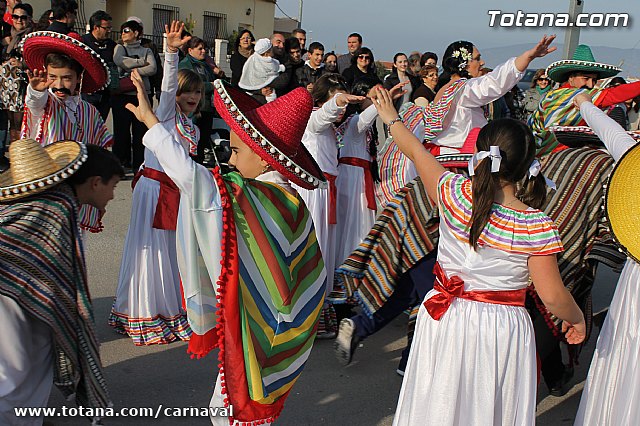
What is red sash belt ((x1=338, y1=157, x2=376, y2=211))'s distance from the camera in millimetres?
5645

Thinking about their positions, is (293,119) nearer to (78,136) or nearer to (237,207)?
(237,207)

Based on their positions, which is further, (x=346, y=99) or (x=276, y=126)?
(x=346, y=99)

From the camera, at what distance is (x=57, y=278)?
3145mm

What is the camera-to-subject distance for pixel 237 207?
274 centimetres

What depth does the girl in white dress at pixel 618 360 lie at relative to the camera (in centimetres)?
336

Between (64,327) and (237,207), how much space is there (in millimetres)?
1105

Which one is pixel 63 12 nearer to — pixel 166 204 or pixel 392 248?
pixel 166 204

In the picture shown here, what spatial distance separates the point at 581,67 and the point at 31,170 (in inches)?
142

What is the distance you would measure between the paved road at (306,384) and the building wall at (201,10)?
22.6m

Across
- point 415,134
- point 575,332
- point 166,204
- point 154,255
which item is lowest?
point 154,255

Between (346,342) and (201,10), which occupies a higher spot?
(201,10)

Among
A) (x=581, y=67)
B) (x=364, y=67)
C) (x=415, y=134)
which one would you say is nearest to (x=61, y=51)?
(x=415, y=134)

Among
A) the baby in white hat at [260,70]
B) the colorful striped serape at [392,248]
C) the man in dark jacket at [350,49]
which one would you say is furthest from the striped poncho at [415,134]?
the man in dark jacket at [350,49]

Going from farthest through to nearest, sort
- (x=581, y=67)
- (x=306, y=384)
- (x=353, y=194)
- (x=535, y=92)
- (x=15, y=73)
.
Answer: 1. (x=535, y=92)
2. (x=15, y=73)
3. (x=353, y=194)
4. (x=581, y=67)
5. (x=306, y=384)
